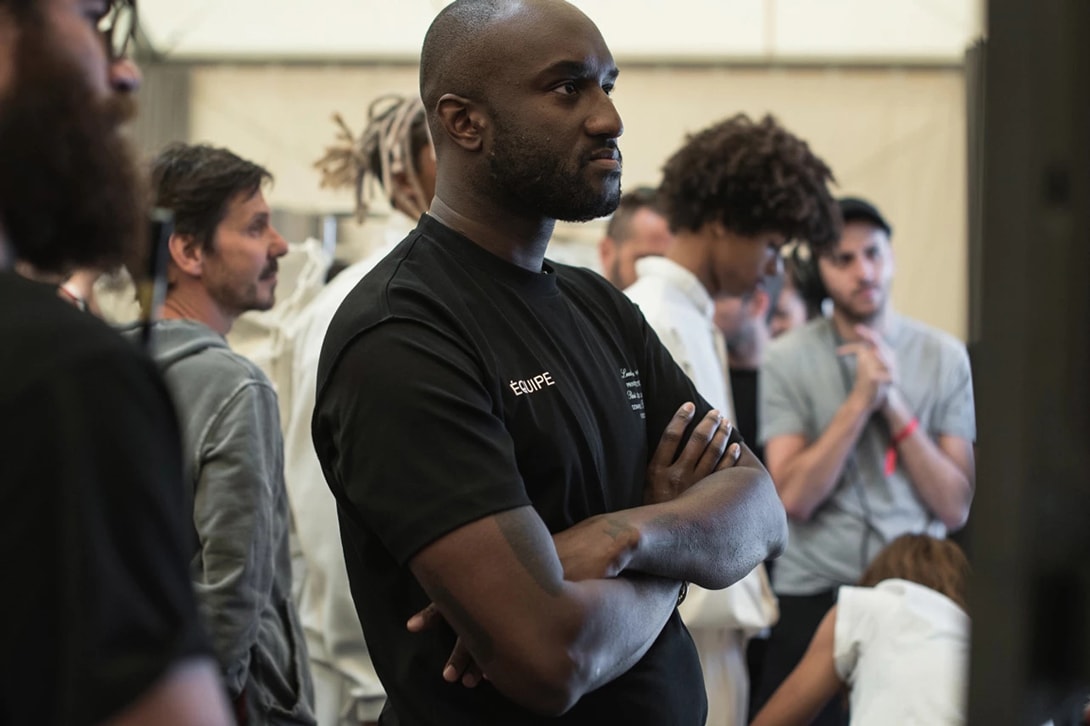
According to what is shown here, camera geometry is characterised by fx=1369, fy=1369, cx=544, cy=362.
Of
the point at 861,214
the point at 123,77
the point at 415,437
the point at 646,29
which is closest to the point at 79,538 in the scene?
the point at 123,77

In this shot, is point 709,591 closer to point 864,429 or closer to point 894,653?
point 894,653

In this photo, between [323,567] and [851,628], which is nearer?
[851,628]

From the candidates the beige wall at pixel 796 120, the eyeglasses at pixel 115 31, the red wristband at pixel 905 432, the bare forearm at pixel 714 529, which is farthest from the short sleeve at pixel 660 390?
the beige wall at pixel 796 120

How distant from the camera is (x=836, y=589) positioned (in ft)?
11.6

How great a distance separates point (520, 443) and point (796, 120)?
289 inches

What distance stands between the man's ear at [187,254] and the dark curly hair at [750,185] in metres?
1.25

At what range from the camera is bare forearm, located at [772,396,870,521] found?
356cm

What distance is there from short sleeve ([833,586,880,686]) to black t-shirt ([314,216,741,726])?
1.04 metres

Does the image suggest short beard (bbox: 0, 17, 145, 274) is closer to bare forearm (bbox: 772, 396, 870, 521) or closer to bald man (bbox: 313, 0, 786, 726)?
bald man (bbox: 313, 0, 786, 726)

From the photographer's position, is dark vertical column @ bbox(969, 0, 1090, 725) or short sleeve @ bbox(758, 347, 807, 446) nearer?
dark vertical column @ bbox(969, 0, 1090, 725)

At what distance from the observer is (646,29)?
8.42 meters

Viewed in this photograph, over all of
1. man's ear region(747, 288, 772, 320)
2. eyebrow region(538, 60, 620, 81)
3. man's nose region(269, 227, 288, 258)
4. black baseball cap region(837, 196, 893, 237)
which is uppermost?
eyebrow region(538, 60, 620, 81)

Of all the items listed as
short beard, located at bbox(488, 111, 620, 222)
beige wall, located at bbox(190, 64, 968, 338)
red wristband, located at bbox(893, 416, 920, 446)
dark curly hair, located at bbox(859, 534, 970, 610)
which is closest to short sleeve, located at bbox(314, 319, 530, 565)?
short beard, located at bbox(488, 111, 620, 222)

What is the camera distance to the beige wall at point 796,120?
8.65 m
